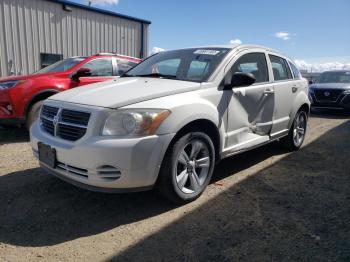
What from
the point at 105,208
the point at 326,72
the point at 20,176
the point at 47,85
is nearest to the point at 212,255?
the point at 105,208

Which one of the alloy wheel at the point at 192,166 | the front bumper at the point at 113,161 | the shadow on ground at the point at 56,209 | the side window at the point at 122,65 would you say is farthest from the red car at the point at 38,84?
the alloy wheel at the point at 192,166

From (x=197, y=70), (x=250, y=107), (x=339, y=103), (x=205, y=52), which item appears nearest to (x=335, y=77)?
(x=339, y=103)

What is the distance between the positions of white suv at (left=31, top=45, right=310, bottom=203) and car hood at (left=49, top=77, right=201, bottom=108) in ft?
0.03

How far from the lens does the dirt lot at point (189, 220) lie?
265 cm

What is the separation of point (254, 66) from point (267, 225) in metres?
2.34

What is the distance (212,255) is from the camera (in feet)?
8.57

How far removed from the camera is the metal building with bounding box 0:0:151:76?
1034 cm

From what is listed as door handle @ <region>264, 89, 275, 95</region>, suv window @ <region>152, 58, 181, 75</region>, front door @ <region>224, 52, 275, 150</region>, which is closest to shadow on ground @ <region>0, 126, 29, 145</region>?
suv window @ <region>152, 58, 181, 75</region>

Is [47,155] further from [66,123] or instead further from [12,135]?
[12,135]

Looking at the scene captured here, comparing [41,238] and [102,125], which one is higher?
[102,125]

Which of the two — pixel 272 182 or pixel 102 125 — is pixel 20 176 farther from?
pixel 272 182

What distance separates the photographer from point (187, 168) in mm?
3457

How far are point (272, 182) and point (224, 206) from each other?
1.05 metres

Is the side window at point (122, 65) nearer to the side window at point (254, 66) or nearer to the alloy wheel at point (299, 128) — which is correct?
the side window at point (254, 66)
